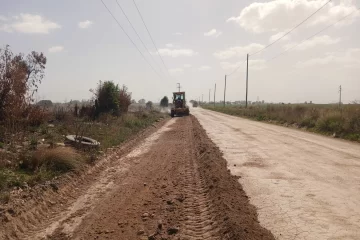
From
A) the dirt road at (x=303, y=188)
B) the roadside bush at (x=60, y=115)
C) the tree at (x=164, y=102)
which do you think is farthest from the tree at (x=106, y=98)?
the tree at (x=164, y=102)

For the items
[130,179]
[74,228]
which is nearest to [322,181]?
[130,179]

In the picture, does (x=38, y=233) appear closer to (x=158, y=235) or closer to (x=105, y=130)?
(x=158, y=235)

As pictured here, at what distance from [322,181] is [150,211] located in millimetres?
4249

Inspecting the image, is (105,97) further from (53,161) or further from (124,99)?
(53,161)

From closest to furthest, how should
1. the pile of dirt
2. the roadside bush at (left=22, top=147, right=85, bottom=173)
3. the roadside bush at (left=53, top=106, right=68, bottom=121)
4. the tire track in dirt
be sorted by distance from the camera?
1. the pile of dirt
2. the tire track in dirt
3. the roadside bush at (left=22, top=147, right=85, bottom=173)
4. the roadside bush at (left=53, top=106, right=68, bottom=121)

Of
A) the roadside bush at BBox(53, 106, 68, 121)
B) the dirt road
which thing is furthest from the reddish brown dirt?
the roadside bush at BBox(53, 106, 68, 121)

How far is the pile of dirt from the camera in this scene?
15.7ft

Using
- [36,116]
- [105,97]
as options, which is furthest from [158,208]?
[105,97]

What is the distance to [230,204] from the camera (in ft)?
20.1

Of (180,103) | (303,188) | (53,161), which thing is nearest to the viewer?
(303,188)

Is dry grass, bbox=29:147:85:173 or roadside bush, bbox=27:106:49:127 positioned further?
roadside bush, bbox=27:106:49:127

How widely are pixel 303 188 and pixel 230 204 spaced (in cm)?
201

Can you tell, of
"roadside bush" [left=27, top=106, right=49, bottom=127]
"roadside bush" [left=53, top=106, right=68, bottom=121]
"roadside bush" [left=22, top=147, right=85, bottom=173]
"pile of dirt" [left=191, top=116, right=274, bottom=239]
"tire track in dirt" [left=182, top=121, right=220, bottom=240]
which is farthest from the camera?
"roadside bush" [left=53, top=106, right=68, bottom=121]

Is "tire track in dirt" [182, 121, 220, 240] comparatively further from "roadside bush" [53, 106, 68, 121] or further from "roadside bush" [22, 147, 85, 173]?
"roadside bush" [53, 106, 68, 121]
